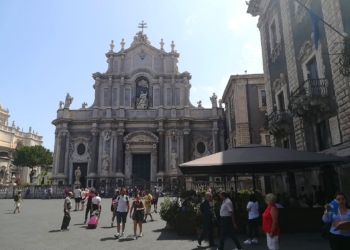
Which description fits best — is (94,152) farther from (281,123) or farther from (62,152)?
(281,123)

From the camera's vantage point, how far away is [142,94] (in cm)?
3791

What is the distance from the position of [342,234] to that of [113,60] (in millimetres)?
37341

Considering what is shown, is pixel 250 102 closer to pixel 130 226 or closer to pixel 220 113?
pixel 220 113

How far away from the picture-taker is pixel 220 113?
36906 mm

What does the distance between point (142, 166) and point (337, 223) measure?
103 feet

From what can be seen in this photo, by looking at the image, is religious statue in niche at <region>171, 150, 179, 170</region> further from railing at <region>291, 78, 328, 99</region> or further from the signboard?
the signboard

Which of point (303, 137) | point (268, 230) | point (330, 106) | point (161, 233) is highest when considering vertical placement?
point (330, 106)

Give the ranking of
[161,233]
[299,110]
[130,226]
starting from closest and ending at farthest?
[161,233], [130,226], [299,110]

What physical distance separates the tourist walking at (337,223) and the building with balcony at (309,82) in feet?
19.9

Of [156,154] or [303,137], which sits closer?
[303,137]

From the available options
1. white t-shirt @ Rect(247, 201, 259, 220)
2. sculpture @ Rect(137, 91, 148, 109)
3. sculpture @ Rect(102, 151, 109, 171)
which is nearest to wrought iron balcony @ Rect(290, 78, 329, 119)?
white t-shirt @ Rect(247, 201, 259, 220)

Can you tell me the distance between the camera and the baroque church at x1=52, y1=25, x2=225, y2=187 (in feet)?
113

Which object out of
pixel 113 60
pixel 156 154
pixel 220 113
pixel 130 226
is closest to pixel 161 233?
pixel 130 226

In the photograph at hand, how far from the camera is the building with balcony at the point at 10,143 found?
57341 mm
